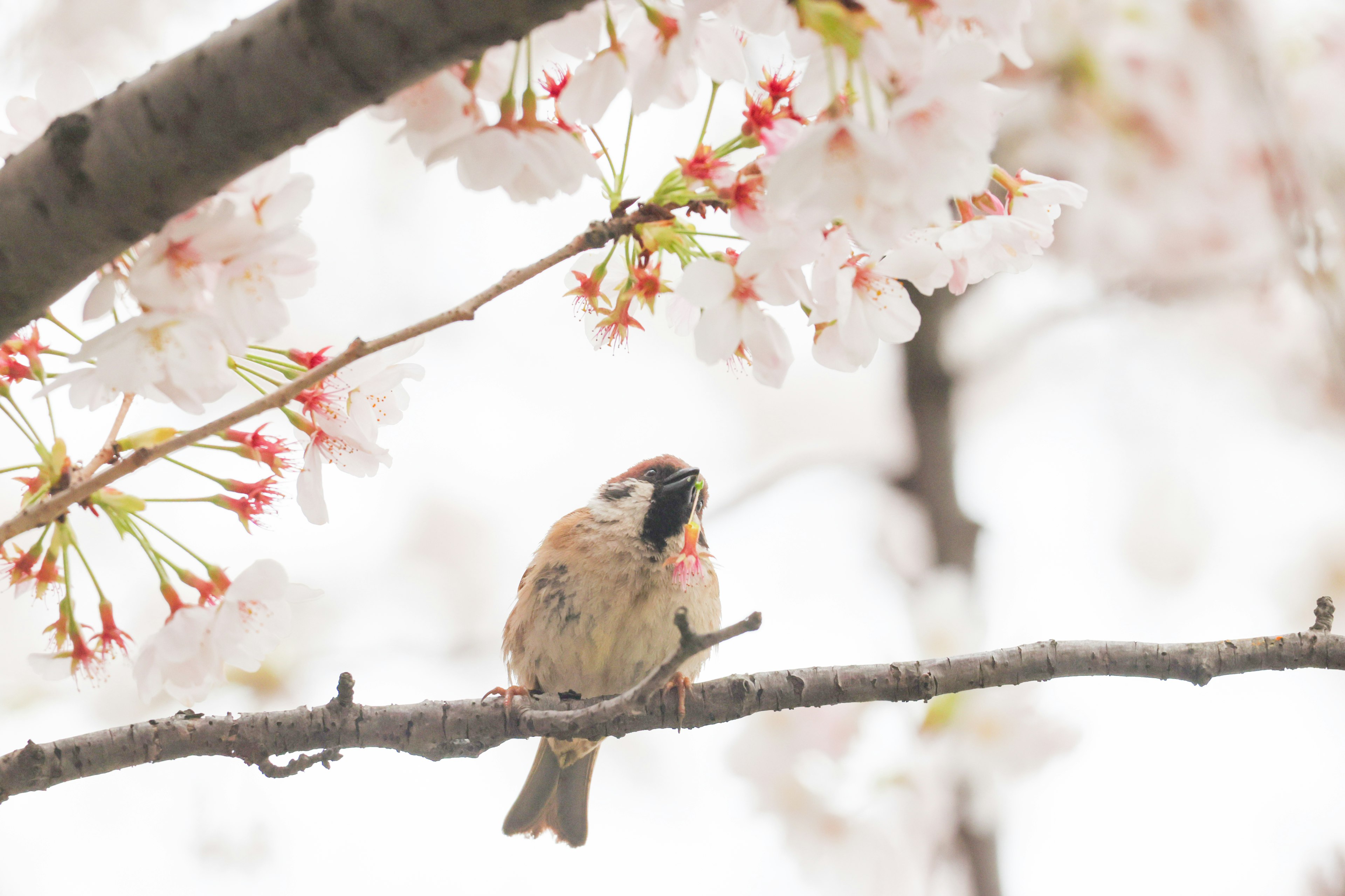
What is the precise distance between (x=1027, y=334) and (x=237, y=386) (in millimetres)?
3909

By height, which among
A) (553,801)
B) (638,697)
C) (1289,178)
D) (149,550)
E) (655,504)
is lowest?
(553,801)

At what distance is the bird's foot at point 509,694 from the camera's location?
1.89 metres

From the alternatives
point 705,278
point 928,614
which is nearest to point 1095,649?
point 705,278

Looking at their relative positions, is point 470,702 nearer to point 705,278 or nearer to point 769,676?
point 769,676

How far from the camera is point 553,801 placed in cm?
333

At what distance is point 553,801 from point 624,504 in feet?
3.19

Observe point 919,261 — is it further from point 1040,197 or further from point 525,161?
point 525,161

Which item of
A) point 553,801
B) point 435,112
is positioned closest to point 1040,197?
point 435,112

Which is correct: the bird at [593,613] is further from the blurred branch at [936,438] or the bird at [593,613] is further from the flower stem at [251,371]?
the flower stem at [251,371]

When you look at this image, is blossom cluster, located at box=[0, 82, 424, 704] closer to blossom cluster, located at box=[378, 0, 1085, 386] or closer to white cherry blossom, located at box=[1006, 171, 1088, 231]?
blossom cluster, located at box=[378, 0, 1085, 386]

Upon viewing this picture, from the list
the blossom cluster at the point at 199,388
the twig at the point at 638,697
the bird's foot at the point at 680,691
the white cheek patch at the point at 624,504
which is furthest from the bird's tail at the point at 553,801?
the blossom cluster at the point at 199,388

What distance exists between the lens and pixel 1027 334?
444cm

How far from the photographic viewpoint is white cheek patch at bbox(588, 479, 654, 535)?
3156 mm

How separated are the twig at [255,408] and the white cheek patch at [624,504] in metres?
2.21
